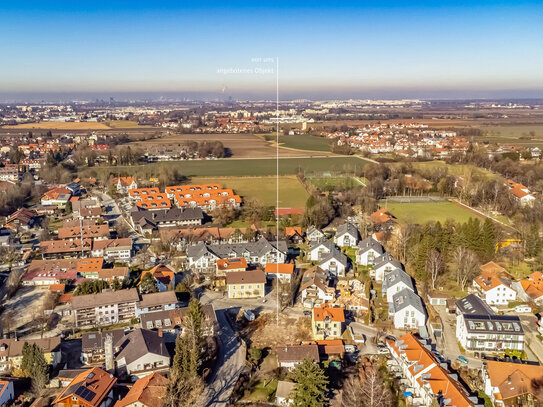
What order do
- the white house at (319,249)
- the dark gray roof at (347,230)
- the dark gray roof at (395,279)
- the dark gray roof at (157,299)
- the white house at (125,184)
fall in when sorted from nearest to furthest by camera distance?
the dark gray roof at (157,299) < the dark gray roof at (395,279) < the white house at (319,249) < the dark gray roof at (347,230) < the white house at (125,184)

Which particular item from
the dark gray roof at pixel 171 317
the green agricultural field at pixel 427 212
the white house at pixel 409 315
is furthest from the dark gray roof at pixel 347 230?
the dark gray roof at pixel 171 317

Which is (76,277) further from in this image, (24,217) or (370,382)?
(370,382)

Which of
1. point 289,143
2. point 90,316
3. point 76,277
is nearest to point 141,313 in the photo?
point 90,316

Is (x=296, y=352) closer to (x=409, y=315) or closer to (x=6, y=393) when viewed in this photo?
(x=409, y=315)

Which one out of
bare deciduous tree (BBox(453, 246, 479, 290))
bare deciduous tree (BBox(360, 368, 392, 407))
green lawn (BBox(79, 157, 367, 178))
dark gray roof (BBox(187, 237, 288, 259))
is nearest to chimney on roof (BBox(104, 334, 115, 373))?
bare deciduous tree (BBox(360, 368, 392, 407))

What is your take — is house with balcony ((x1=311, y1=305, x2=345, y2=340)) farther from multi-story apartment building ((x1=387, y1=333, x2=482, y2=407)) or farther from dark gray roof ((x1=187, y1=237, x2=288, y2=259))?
dark gray roof ((x1=187, y1=237, x2=288, y2=259))

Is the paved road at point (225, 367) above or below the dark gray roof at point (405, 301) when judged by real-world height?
below

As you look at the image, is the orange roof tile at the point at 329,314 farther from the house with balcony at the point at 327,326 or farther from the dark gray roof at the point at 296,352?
the dark gray roof at the point at 296,352
